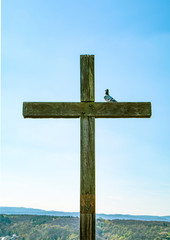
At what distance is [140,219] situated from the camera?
25.9 ft

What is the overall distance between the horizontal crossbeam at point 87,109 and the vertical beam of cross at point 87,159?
0.41ft

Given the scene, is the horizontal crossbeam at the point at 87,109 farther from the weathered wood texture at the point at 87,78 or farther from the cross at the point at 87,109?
the weathered wood texture at the point at 87,78

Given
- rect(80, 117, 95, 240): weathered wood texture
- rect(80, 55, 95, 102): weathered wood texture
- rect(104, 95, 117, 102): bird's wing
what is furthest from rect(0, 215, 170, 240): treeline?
rect(80, 55, 95, 102): weathered wood texture

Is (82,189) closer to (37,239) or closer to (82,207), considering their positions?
(82,207)

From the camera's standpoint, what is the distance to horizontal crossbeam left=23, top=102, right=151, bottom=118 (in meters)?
5.30

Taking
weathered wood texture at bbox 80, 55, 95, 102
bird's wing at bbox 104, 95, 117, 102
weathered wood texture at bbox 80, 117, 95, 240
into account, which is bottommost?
weathered wood texture at bbox 80, 117, 95, 240

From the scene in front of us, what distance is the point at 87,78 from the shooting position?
5.37m

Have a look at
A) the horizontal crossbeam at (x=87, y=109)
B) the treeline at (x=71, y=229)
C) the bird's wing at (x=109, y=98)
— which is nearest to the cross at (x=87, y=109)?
the horizontal crossbeam at (x=87, y=109)

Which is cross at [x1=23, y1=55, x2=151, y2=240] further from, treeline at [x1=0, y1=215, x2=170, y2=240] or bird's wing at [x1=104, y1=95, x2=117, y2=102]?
treeline at [x1=0, y1=215, x2=170, y2=240]

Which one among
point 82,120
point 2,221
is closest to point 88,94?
point 82,120

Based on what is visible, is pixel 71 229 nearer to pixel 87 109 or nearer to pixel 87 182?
pixel 87 182

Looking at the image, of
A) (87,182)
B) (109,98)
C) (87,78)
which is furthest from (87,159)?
(87,78)

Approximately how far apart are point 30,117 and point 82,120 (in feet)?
2.85

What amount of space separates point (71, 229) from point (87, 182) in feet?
9.51
